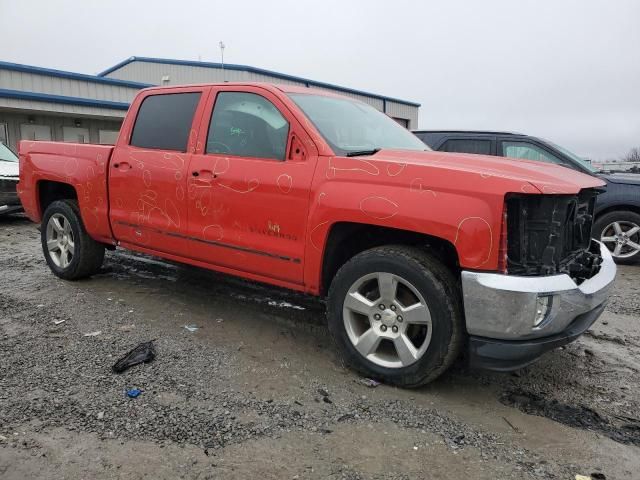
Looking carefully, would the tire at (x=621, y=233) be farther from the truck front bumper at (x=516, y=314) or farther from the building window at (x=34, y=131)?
the building window at (x=34, y=131)

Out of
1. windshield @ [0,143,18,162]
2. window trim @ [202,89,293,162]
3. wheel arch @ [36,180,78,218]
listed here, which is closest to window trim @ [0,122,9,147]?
windshield @ [0,143,18,162]

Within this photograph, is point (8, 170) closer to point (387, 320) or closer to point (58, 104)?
point (58, 104)

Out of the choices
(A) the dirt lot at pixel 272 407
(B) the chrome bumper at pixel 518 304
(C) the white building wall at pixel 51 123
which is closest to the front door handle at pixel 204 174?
(A) the dirt lot at pixel 272 407

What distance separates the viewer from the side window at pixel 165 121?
14.6ft

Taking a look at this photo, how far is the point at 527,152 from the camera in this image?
7.23 meters

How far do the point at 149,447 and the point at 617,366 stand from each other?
10.5 ft

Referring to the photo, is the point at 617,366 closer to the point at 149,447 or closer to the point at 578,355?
the point at 578,355

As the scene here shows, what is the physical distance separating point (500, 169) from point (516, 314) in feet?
2.83

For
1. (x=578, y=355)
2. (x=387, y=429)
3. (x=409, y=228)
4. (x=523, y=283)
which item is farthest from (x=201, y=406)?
(x=578, y=355)

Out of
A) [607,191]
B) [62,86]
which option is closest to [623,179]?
[607,191]

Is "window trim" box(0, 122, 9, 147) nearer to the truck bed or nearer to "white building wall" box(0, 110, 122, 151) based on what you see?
"white building wall" box(0, 110, 122, 151)

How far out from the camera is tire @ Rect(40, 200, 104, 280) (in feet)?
17.9

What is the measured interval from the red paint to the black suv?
12.0 feet

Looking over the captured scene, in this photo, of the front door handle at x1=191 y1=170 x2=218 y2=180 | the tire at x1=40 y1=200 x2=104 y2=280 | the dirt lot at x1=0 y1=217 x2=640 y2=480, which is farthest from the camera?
the tire at x1=40 y1=200 x2=104 y2=280
